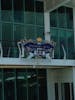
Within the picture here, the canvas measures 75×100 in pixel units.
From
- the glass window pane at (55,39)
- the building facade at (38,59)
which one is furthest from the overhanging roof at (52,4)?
the glass window pane at (55,39)

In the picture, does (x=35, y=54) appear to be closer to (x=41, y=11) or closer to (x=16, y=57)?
(x=16, y=57)

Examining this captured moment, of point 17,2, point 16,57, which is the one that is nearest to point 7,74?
point 16,57

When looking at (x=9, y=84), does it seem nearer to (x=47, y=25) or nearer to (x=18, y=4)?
(x=47, y=25)

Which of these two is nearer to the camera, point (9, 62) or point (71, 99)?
point (9, 62)

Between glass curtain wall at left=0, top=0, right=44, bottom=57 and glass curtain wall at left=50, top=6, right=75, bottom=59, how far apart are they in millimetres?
875

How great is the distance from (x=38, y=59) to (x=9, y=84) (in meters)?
2.77

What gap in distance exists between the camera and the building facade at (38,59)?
2214cm

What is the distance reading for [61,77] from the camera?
23.8 m

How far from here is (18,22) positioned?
22.8 metres

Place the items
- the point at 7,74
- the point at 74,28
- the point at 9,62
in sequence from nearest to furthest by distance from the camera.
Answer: the point at 9,62, the point at 7,74, the point at 74,28

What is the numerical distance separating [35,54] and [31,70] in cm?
265

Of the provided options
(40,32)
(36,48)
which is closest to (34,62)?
(36,48)

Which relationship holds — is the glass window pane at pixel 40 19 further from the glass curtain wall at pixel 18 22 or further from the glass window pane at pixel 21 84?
the glass window pane at pixel 21 84

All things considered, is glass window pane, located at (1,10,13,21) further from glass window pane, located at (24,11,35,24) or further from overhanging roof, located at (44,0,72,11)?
overhanging roof, located at (44,0,72,11)
